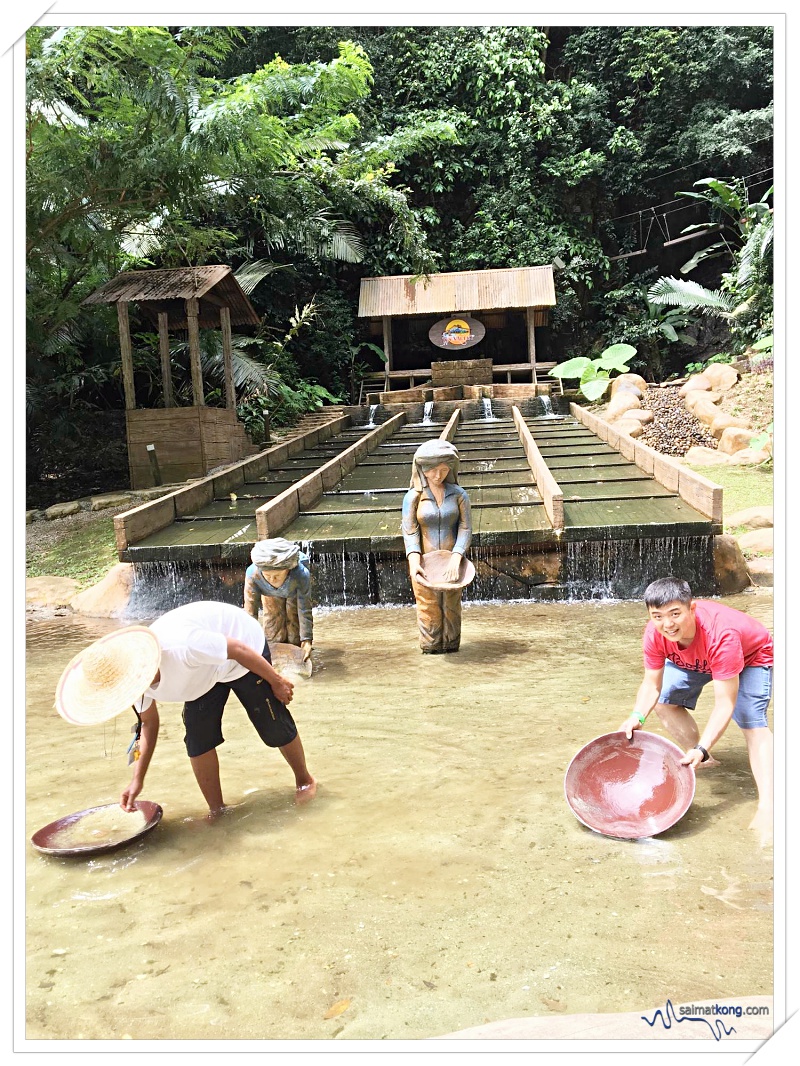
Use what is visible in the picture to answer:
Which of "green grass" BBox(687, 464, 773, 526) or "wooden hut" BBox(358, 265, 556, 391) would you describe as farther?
"wooden hut" BBox(358, 265, 556, 391)

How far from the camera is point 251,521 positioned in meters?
7.72

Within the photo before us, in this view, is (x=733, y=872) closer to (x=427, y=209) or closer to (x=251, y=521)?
(x=251, y=521)

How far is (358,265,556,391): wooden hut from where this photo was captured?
54.9 feet

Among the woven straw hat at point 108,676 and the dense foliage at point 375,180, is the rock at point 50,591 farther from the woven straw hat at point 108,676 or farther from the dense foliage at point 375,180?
the woven straw hat at point 108,676

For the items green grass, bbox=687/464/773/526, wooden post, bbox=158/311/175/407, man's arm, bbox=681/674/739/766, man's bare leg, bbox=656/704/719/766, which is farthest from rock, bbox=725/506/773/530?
wooden post, bbox=158/311/175/407

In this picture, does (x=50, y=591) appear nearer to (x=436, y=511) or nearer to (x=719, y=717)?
(x=436, y=511)

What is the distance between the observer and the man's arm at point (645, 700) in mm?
2648

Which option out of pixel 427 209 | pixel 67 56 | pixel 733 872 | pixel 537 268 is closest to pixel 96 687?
pixel 733 872

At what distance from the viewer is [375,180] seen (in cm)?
1396

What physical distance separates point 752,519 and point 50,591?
6393 millimetres

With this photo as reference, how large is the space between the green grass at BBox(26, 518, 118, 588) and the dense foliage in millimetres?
1888

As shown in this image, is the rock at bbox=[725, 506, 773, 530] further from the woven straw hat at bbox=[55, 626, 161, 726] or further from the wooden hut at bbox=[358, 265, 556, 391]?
the wooden hut at bbox=[358, 265, 556, 391]

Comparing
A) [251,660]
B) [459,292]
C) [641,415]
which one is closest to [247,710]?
[251,660]
